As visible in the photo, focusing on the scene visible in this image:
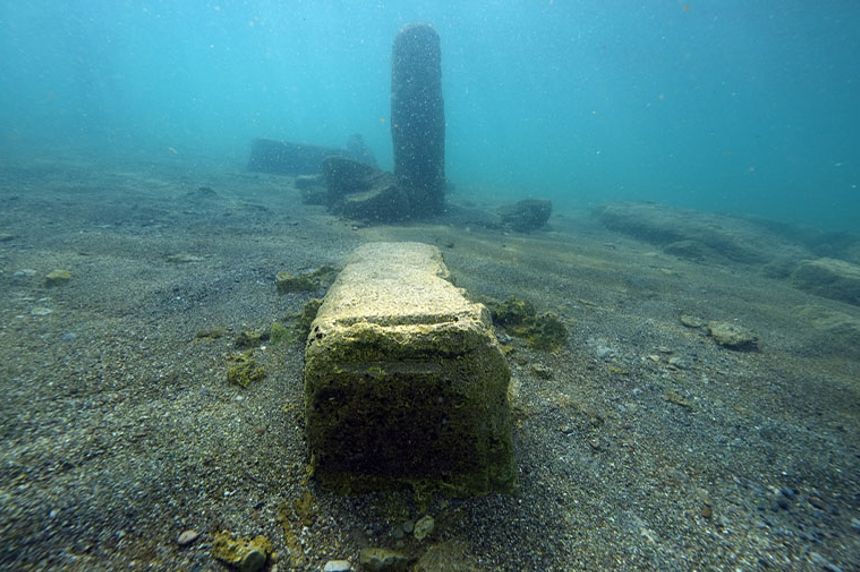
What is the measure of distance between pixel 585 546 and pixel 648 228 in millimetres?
17311

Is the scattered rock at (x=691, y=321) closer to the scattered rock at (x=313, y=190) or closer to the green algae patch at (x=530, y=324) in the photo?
the green algae patch at (x=530, y=324)

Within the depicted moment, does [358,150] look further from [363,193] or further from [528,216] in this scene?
[528,216]

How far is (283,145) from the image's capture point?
23.6 meters

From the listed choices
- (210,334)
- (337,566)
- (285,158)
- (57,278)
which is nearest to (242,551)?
(337,566)

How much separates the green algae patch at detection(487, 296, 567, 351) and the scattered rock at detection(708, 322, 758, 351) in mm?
2478

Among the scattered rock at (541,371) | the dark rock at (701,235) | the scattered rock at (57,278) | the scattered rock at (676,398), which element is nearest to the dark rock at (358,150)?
the dark rock at (701,235)

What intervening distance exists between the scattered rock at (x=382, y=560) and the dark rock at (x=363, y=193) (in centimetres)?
1009

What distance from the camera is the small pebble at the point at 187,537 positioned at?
2.01 meters

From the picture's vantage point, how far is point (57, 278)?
5.09m

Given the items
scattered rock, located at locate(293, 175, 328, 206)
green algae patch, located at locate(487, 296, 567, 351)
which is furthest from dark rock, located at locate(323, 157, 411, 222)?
green algae patch, located at locate(487, 296, 567, 351)

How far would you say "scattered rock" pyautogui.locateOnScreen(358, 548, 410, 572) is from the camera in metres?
1.97

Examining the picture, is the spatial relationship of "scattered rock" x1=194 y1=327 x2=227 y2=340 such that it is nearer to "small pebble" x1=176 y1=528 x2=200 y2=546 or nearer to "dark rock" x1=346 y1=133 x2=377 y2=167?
"small pebble" x1=176 y1=528 x2=200 y2=546

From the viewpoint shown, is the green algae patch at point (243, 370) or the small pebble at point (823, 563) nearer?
the small pebble at point (823, 563)

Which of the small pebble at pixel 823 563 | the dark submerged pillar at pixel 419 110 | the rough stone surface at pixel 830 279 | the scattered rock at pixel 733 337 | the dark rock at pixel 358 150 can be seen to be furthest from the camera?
the dark rock at pixel 358 150
